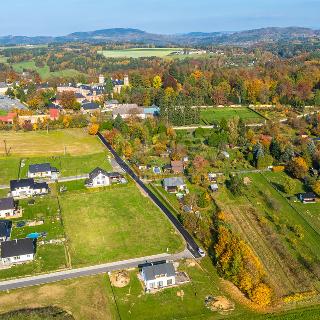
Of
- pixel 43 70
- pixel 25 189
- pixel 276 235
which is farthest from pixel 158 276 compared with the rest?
pixel 43 70

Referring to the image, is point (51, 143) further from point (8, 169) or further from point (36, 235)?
point (36, 235)

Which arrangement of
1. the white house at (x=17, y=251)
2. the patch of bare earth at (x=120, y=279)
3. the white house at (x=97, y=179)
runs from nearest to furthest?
the patch of bare earth at (x=120, y=279) → the white house at (x=17, y=251) → the white house at (x=97, y=179)

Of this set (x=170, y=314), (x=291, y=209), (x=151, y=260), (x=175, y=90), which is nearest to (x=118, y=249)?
(x=151, y=260)

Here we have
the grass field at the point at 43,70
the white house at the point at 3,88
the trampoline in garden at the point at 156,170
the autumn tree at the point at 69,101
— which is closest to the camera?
the trampoline in garden at the point at 156,170

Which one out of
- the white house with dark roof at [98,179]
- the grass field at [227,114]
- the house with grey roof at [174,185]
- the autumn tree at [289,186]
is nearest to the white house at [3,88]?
the grass field at [227,114]

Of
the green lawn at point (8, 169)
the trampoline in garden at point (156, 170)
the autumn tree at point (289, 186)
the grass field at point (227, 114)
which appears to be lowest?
the green lawn at point (8, 169)

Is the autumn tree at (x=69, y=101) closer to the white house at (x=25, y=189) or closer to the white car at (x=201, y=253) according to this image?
the white house at (x=25, y=189)

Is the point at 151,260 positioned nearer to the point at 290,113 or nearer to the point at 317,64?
the point at 290,113
